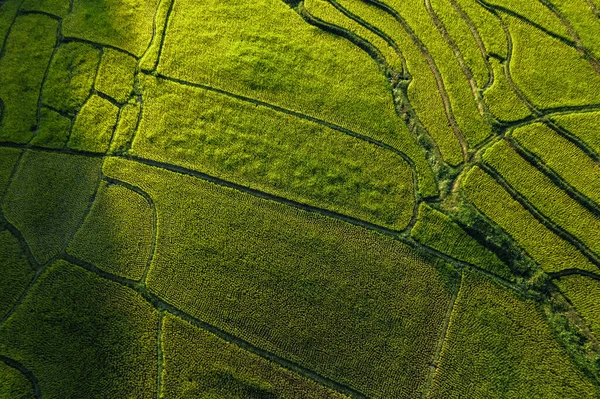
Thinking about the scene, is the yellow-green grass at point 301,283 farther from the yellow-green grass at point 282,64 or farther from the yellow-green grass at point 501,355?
the yellow-green grass at point 282,64

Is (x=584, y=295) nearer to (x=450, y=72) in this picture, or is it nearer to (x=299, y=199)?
(x=450, y=72)

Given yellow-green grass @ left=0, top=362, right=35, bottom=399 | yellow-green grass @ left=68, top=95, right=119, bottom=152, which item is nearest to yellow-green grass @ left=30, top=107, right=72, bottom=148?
yellow-green grass @ left=68, top=95, right=119, bottom=152

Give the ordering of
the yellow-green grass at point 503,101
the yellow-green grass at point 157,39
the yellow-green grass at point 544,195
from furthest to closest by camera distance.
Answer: the yellow-green grass at point 157,39
the yellow-green grass at point 503,101
the yellow-green grass at point 544,195

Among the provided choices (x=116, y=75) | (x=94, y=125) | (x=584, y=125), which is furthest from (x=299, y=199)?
(x=584, y=125)

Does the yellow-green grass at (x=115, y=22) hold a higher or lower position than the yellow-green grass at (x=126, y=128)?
higher

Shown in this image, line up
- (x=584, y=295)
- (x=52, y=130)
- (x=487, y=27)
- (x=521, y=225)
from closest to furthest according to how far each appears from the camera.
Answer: (x=584, y=295) < (x=521, y=225) < (x=52, y=130) < (x=487, y=27)

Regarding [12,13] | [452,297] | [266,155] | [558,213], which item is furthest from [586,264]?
[12,13]

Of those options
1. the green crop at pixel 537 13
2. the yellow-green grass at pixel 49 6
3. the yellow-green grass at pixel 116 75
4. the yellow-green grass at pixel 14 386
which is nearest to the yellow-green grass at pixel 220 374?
the yellow-green grass at pixel 14 386
